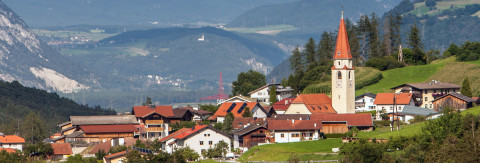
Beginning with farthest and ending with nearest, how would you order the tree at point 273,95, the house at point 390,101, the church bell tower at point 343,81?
the tree at point 273,95 → the house at point 390,101 → the church bell tower at point 343,81

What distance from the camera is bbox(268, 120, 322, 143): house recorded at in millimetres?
98562

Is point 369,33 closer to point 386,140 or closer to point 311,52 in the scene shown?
point 311,52

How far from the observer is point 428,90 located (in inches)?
4739

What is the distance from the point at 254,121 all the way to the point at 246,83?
57.3m

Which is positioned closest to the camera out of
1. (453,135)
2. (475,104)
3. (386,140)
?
(453,135)

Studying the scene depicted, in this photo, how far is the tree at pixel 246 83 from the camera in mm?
161500

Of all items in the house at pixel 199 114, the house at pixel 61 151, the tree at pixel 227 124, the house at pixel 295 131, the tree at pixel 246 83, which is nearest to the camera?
the house at pixel 295 131

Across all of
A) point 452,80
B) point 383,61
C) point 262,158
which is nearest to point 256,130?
point 262,158

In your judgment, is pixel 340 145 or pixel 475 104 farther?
pixel 475 104

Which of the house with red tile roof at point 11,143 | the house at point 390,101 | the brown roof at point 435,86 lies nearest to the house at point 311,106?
the house at point 390,101

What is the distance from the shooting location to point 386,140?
287 feet

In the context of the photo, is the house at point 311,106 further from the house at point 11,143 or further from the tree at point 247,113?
the house at point 11,143

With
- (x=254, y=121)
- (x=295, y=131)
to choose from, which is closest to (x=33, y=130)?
(x=254, y=121)

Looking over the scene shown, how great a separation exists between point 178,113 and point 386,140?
35505 mm
